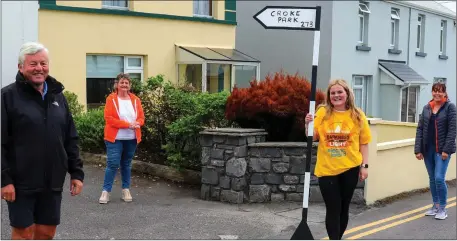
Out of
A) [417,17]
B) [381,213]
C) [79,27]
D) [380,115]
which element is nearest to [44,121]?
[381,213]

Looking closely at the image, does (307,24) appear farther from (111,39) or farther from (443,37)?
(443,37)

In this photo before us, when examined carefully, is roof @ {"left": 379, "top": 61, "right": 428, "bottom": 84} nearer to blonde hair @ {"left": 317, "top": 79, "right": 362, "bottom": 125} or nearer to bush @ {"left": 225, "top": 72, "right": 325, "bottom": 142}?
bush @ {"left": 225, "top": 72, "right": 325, "bottom": 142}

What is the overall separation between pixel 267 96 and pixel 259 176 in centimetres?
122

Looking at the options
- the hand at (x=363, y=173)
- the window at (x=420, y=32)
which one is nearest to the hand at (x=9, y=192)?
the hand at (x=363, y=173)

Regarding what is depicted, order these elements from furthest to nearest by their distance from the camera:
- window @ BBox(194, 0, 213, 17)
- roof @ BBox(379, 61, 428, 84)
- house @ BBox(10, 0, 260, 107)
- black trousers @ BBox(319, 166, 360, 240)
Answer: roof @ BBox(379, 61, 428, 84) → window @ BBox(194, 0, 213, 17) → house @ BBox(10, 0, 260, 107) → black trousers @ BBox(319, 166, 360, 240)

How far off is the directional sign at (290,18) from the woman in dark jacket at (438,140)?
8.56 feet

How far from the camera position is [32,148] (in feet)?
13.1

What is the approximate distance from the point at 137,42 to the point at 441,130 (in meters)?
9.60

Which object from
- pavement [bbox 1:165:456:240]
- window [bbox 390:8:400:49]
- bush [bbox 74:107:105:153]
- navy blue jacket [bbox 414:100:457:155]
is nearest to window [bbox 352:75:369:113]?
window [bbox 390:8:400:49]

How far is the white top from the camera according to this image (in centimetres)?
751

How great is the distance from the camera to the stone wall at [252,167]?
7.78 m

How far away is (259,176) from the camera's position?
7.88 metres

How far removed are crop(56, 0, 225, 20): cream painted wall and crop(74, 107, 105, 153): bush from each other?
4163 millimetres

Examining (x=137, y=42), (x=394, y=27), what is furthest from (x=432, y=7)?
(x=137, y=42)
